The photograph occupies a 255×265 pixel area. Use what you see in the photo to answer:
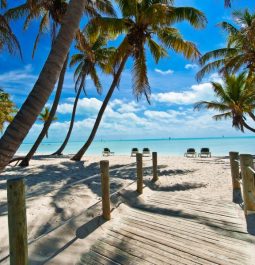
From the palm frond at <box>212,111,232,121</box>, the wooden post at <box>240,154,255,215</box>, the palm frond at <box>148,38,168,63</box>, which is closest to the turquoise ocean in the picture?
the palm frond at <box>212,111,232,121</box>

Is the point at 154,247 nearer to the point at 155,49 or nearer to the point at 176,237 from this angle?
the point at 176,237

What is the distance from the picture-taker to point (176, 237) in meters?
4.29

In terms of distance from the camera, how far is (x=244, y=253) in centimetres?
374

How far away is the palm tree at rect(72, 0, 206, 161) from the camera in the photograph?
12914 millimetres

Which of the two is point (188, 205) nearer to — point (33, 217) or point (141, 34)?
point (33, 217)

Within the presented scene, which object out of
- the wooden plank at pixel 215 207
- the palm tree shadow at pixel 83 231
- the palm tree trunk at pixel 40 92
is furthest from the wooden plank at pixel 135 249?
the wooden plank at pixel 215 207

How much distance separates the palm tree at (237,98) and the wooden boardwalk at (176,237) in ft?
60.8

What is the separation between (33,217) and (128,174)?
231 inches

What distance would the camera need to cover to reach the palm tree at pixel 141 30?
42.4ft

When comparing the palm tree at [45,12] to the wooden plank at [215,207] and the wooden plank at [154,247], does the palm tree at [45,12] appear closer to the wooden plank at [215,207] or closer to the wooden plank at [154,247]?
the wooden plank at [215,207]

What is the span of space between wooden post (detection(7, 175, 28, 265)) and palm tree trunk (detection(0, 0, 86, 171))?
1189 mm

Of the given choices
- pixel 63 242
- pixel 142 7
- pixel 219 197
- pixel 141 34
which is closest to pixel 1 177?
pixel 63 242

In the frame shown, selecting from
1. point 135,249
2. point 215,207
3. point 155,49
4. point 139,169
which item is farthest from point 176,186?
point 155,49

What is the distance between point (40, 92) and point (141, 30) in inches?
420
